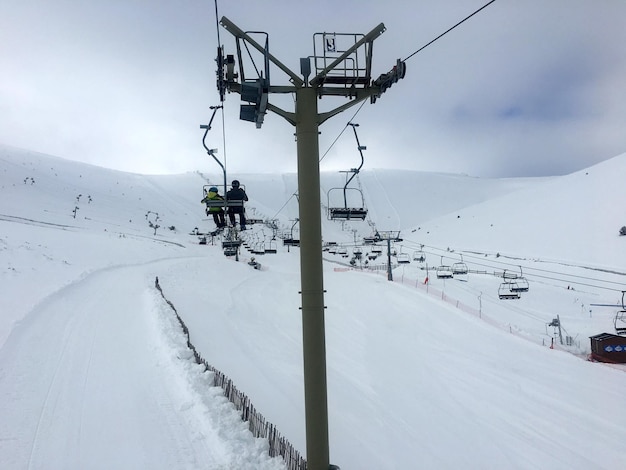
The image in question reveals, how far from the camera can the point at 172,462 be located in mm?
7156

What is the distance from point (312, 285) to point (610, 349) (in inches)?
1105

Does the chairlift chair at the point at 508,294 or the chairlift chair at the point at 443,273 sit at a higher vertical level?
the chairlift chair at the point at 443,273

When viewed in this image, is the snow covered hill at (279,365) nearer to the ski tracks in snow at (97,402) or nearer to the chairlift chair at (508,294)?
the ski tracks in snow at (97,402)

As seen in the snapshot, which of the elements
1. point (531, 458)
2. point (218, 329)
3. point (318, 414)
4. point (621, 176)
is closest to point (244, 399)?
point (318, 414)

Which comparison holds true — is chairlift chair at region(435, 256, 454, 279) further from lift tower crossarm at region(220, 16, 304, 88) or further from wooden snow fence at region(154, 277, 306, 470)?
lift tower crossarm at region(220, 16, 304, 88)

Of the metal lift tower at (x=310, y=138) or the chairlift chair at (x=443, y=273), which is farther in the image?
the chairlift chair at (x=443, y=273)

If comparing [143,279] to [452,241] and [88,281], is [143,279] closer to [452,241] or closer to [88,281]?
[88,281]

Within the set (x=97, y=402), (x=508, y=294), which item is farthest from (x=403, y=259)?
(x=97, y=402)

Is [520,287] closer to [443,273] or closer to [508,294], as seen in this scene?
[508,294]

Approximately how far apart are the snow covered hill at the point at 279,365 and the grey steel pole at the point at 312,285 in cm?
270

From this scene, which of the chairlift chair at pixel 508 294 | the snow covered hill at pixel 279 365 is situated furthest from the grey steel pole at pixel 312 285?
the chairlift chair at pixel 508 294

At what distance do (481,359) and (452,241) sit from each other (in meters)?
68.6

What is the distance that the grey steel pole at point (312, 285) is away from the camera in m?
4.97

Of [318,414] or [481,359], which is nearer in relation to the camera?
[318,414]
